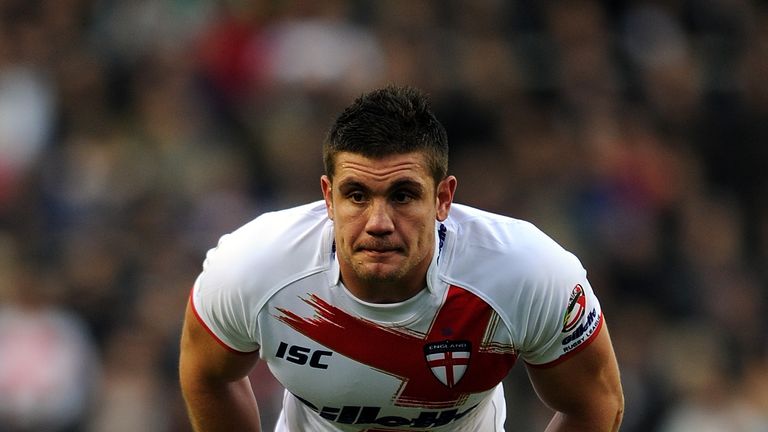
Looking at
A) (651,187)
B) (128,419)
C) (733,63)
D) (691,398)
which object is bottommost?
(128,419)

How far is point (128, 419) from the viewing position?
10.3m

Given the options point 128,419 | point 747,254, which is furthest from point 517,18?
point 128,419

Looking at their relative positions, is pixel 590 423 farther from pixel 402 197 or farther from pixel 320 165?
pixel 320 165

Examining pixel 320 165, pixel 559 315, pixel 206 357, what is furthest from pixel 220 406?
pixel 320 165

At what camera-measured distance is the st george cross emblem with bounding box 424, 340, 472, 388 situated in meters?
5.06

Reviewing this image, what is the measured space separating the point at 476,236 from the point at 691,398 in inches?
201

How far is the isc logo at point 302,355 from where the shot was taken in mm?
5125

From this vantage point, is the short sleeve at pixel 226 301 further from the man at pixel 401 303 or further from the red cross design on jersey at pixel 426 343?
the red cross design on jersey at pixel 426 343

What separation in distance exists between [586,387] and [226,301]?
1.33m

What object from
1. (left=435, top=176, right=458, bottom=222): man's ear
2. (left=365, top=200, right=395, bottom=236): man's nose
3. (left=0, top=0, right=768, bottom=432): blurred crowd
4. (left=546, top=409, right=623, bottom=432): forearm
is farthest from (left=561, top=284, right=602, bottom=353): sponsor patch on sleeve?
(left=0, top=0, right=768, bottom=432): blurred crowd

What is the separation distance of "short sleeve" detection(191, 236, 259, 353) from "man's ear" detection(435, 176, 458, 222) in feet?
2.38

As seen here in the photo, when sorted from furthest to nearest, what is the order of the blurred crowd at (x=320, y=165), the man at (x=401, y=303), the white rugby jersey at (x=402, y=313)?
the blurred crowd at (x=320, y=165)
the white rugby jersey at (x=402, y=313)
the man at (x=401, y=303)

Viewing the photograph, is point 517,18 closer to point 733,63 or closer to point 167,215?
point 733,63

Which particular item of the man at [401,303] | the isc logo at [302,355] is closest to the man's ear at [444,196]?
the man at [401,303]
